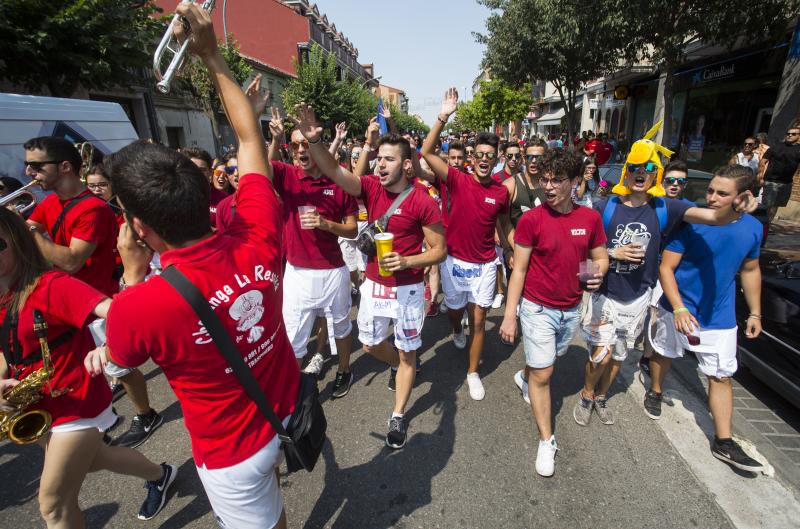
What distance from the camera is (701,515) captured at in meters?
2.32

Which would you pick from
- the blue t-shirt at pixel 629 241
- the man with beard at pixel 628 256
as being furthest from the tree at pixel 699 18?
the blue t-shirt at pixel 629 241

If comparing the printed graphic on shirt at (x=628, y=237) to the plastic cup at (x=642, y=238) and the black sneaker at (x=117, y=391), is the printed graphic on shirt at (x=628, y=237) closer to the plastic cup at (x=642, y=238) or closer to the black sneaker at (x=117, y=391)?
the plastic cup at (x=642, y=238)

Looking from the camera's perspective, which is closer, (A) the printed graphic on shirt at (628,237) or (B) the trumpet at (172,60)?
(B) the trumpet at (172,60)

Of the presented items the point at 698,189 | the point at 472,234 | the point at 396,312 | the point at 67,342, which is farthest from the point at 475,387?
the point at 698,189

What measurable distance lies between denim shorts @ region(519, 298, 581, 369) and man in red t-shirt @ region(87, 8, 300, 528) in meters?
1.77

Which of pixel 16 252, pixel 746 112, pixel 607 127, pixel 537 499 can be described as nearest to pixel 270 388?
pixel 16 252

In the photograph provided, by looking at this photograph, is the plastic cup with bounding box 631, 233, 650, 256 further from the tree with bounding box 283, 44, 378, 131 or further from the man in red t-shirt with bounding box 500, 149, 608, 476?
the tree with bounding box 283, 44, 378, 131

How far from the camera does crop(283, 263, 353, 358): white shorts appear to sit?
3.40 m

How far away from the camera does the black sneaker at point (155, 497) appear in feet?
7.97

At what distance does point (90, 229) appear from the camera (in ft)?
8.99

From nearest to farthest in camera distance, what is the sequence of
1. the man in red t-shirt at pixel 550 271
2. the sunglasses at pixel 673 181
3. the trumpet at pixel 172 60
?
the trumpet at pixel 172 60, the man in red t-shirt at pixel 550 271, the sunglasses at pixel 673 181

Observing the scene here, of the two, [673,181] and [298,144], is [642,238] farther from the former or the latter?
[298,144]

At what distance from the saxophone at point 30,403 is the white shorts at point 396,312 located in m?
1.89

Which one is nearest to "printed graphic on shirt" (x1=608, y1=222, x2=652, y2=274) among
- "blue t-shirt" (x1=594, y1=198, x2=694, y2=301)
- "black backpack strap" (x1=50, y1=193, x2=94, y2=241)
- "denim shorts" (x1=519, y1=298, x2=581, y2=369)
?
"blue t-shirt" (x1=594, y1=198, x2=694, y2=301)
